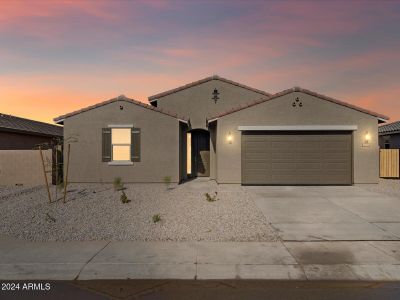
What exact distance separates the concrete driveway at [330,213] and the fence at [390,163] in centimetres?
459

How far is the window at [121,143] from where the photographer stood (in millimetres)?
16500

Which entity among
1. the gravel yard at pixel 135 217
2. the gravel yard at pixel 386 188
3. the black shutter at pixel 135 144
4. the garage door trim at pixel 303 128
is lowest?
the gravel yard at pixel 135 217

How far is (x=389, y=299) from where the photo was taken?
461 centimetres

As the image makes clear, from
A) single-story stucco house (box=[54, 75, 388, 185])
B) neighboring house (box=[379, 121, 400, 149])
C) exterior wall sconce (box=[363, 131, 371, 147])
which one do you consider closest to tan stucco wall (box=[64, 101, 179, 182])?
single-story stucco house (box=[54, 75, 388, 185])

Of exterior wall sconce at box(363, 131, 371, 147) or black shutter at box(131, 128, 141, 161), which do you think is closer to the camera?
exterior wall sconce at box(363, 131, 371, 147)

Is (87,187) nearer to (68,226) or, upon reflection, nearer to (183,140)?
(183,140)

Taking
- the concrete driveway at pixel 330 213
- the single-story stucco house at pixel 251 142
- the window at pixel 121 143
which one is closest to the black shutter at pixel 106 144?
the single-story stucco house at pixel 251 142

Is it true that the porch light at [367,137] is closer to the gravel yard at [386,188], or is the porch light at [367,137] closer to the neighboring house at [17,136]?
the gravel yard at [386,188]

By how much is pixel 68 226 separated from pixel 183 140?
997 centimetres

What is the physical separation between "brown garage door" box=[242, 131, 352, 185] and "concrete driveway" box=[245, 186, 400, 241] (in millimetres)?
1158

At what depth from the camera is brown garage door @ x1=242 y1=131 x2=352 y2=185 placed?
1588 centimetres

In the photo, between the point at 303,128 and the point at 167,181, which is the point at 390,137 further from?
the point at 167,181

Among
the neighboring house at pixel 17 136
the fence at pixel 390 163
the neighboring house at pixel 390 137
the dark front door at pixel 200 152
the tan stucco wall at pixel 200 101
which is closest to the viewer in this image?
the fence at pixel 390 163

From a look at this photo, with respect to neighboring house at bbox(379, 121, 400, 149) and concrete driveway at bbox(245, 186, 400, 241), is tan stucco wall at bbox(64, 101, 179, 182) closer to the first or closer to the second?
concrete driveway at bbox(245, 186, 400, 241)
